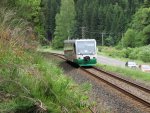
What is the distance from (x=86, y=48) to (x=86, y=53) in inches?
21.7

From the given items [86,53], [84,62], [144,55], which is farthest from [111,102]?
[144,55]

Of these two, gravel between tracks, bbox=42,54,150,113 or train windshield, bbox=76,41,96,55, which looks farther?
train windshield, bbox=76,41,96,55

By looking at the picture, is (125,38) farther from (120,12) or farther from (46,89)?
(46,89)

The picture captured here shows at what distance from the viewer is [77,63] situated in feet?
116

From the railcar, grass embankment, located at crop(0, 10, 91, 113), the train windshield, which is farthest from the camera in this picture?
the train windshield

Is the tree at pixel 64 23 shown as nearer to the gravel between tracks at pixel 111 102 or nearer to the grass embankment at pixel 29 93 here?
the gravel between tracks at pixel 111 102

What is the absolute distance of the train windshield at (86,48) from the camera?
35.9 meters

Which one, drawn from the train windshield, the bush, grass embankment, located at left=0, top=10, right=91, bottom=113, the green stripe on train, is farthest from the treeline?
grass embankment, located at left=0, top=10, right=91, bottom=113

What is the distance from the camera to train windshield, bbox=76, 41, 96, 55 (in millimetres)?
35875

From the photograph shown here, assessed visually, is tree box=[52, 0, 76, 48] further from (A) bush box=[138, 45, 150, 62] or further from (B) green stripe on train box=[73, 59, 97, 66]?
(B) green stripe on train box=[73, 59, 97, 66]

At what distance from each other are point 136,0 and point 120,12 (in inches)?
726

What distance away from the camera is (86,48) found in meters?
36.2

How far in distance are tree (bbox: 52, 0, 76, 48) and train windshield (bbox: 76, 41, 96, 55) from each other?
81549 millimetres

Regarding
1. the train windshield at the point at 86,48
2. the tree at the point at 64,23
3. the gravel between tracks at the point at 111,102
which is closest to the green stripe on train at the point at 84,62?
the train windshield at the point at 86,48
